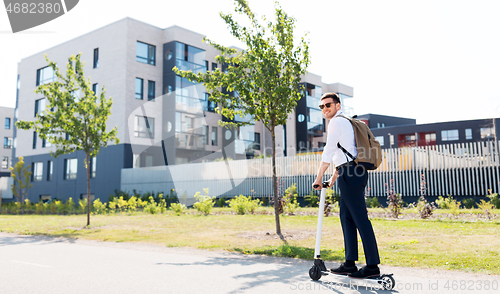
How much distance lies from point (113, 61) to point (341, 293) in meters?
30.3

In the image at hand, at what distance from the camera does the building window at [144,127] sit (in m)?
30.4

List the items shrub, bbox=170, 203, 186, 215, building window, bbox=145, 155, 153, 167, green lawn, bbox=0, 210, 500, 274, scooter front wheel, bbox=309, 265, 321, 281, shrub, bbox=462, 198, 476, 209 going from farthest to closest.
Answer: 1. building window, bbox=145, 155, 153, 167
2. shrub, bbox=170, 203, 186, 215
3. shrub, bbox=462, 198, 476, 209
4. green lawn, bbox=0, 210, 500, 274
5. scooter front wheel, bbox=309, 265, 321, 281

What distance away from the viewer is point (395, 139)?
65.3m

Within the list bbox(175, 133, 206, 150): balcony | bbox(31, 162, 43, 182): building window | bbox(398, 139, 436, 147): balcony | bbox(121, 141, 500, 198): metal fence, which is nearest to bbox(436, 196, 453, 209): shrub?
bbox(121, 141, 500, 198): metal fence

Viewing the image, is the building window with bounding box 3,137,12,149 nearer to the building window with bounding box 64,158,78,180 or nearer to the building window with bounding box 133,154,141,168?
the building window with bounding box 64,158,78,180

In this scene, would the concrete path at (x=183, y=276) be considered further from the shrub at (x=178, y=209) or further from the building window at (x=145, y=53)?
the building window at (x=145, y=53)

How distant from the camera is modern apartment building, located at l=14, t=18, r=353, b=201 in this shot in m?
30.4

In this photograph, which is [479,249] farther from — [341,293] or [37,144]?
[37,144]

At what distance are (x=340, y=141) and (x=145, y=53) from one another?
29755 millimetres

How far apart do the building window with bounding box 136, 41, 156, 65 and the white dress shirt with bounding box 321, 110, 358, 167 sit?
2905 cm

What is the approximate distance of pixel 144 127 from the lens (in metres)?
30.8

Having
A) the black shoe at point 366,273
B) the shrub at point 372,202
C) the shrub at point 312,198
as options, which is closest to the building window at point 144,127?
the shrub at point 312,198

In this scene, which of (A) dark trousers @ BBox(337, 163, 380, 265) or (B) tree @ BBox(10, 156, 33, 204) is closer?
(A) dark trousers @ BBox(337, 163, 380, 265)

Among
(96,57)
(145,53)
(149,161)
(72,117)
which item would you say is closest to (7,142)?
(96,57)
